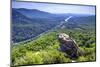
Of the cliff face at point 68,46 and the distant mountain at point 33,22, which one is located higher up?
the distant mountain at point 33,22

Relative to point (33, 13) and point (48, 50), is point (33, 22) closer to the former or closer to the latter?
point (33, 13)

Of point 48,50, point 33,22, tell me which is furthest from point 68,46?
point 33,22

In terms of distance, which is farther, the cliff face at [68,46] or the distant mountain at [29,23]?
the cliff face at [68,46]

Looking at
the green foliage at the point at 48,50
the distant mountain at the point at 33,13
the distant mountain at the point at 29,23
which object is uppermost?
the distant mountain at the point at 33,13

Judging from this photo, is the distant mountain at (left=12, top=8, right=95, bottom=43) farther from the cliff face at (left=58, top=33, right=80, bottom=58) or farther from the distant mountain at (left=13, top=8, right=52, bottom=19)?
the cliff face at (left=58, top=33, right=80, bottom=58)

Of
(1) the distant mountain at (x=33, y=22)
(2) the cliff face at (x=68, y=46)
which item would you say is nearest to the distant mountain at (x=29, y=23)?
(1) the distant mountain at (x=33, y=22)

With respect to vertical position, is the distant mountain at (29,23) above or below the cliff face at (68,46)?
above

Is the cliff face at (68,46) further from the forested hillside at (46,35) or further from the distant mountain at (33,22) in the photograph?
the distant mountain at (33,22)

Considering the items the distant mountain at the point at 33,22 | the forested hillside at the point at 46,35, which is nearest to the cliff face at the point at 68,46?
the forested hillside at the point at 46,35

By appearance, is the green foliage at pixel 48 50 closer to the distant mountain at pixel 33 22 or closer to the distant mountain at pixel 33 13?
the distant mountain at pixel 33 22
